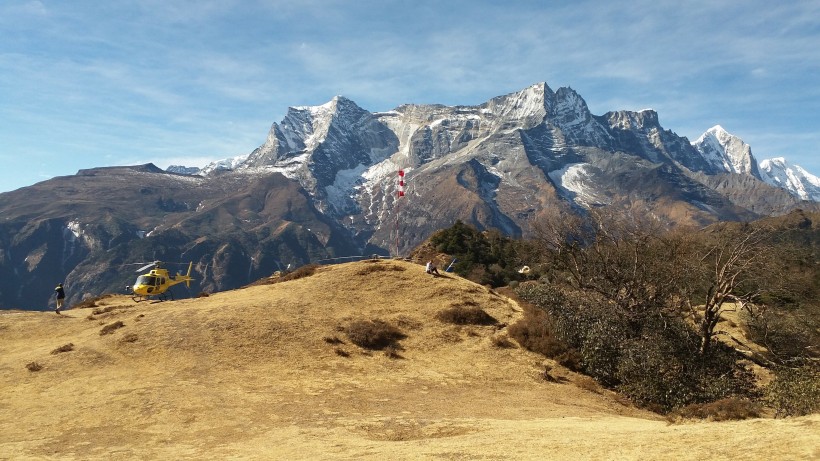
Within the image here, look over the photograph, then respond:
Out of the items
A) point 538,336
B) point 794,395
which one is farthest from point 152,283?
point 794,395

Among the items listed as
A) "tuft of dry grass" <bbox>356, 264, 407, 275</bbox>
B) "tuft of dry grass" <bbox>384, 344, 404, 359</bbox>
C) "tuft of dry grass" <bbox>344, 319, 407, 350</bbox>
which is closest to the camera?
"tuft of dry grass" <bbox>384, 344, 404, 359</bbox>

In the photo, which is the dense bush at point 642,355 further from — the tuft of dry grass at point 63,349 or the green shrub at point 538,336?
the tuft of dry grass at point 63,349

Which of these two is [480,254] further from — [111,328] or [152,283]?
[111,328]

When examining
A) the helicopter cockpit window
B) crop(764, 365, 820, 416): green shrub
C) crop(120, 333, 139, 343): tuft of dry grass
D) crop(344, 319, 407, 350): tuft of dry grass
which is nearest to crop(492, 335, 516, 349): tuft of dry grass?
crop(344, 319, 407, 350): tuft of dry grass

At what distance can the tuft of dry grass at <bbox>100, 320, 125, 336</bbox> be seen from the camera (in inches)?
1287

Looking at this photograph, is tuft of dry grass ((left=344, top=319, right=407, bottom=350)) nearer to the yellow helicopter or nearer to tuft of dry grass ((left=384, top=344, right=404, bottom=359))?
tuft of dry grass ((left=384, top=344, right=404, bottom=359))

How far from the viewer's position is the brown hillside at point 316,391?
16.1 meters

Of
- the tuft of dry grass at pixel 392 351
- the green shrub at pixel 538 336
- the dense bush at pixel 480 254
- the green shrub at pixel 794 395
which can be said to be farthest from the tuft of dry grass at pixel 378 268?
the green shrub at pixel 794 395

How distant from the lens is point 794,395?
20.6 m

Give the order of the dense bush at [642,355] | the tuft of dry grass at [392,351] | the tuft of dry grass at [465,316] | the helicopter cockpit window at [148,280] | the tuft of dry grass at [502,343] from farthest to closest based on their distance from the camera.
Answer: the helicopter cockpit window at [148,280], the tuft of dry grass at [465,316], the tuft of dry grass at [502,343], the tuft of dry grass at [392,351], the dense bush at [642,355]

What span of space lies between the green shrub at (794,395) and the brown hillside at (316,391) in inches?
178

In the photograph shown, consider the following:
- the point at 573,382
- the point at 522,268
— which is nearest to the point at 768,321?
the point at 573,382

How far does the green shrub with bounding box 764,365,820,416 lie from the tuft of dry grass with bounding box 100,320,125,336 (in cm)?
3448

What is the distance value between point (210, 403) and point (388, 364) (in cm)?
1009
